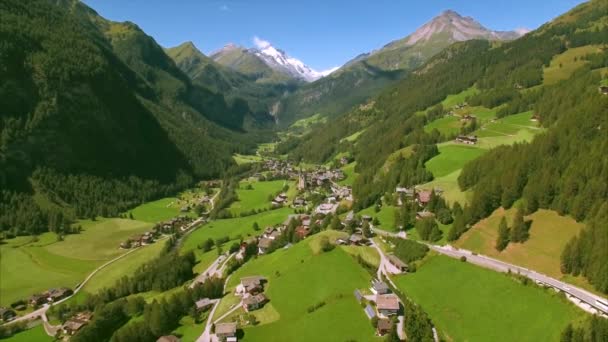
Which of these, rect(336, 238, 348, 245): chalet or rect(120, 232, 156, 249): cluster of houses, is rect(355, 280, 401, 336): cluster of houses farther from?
rect(120, 232, 156, 249): cluster of houses

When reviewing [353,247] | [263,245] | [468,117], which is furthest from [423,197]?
[468,117]

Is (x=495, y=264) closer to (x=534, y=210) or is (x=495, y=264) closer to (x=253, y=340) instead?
(x=534, y=210)

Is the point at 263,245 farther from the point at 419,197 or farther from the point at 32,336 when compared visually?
the point at 32,336

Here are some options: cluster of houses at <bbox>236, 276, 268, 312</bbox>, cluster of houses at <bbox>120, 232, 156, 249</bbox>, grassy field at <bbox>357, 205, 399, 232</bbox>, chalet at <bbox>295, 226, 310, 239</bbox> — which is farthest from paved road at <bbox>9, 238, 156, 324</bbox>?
grassy field at <bbox>357, 205, 399, 232</bbox>

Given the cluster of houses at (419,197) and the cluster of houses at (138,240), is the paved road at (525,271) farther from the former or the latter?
the cluster of houses at (138,240)

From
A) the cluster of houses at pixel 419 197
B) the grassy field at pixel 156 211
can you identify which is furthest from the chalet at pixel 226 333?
the grassy field at pixel 156 211

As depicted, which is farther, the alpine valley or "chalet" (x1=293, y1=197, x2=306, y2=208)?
"chalet" (x1=293, y1=197, x2=306, y2=208)

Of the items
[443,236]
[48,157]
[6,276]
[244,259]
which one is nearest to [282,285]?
[244,259]
